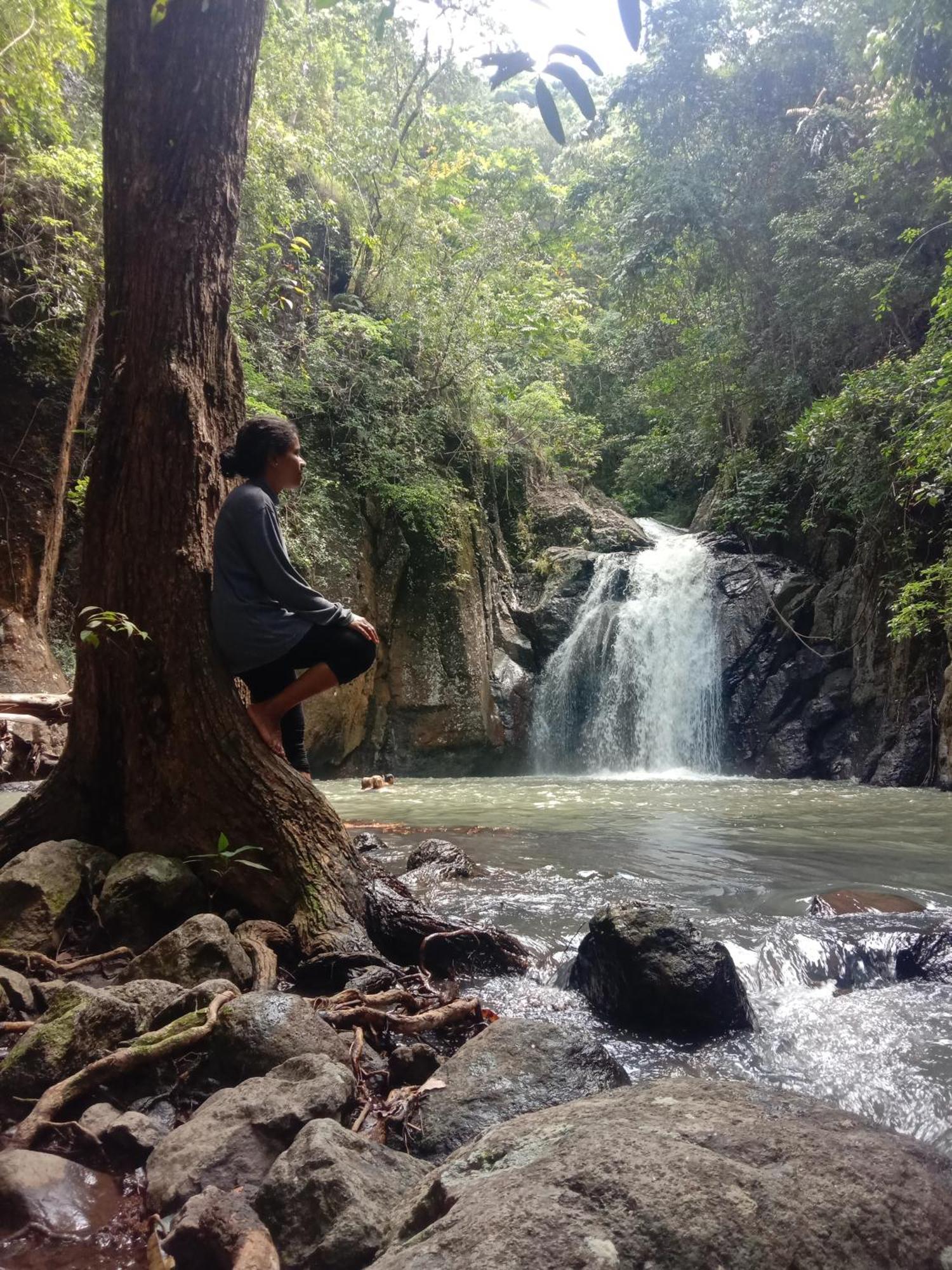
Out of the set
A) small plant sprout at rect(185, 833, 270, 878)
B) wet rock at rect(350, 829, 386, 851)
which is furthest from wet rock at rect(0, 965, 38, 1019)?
wet rock at rect(350, 829, 386, 851)

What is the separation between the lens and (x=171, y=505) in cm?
350

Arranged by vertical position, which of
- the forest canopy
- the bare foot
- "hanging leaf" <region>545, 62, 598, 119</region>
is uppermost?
the forest canopy

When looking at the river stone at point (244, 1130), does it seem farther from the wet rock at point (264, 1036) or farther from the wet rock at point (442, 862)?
the wet rock at point (442, 862)

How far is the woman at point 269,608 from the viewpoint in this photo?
3.28 meters

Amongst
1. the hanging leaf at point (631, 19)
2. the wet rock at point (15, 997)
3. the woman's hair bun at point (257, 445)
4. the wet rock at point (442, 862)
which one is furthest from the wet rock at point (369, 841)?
the hanging leaf at point (631, 19)

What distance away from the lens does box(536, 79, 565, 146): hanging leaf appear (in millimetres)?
1315

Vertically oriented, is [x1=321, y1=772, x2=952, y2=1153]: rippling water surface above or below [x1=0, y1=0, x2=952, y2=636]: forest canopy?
below

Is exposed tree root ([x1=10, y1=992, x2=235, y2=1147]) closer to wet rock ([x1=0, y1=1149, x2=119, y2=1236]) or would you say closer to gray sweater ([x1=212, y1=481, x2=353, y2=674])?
wet rock ([x1=0, y1=1149, x2=119, y2=1236])

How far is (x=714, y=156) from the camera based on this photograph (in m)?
14.4

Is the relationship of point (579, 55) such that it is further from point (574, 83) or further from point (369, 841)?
point (369, 841)

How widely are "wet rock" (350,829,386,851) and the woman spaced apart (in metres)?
2.51

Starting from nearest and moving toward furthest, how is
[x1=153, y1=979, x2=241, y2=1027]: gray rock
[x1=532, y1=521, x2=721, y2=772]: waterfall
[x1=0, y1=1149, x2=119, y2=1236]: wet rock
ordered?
[x1=0, y1=1149, x2=119, y2=1236]: wet rock < [x1=153, y1=979, x2=241, y2=1027]: gray rock < [x1=532, y1=521, x2=721, y2=772]: waterfall

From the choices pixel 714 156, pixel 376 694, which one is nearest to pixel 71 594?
pixel 376 694

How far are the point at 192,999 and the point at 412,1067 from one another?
0.66 meters
